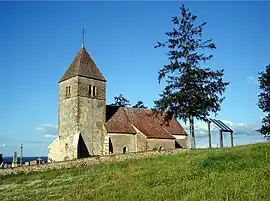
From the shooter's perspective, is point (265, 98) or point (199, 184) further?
point (265, 98)

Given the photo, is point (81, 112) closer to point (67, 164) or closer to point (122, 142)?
point (122, 142)

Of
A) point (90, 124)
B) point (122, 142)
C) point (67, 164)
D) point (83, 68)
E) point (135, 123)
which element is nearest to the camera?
point (67, 164)

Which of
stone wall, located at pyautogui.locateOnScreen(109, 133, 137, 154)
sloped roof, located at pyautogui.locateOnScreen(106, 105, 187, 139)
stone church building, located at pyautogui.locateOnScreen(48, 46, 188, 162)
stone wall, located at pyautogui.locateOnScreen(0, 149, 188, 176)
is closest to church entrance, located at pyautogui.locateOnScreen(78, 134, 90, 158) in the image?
stone church building, located at pyautogui.locateOnScreen(48, 46, 188, 162)

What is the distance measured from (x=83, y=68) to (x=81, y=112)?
5.59m

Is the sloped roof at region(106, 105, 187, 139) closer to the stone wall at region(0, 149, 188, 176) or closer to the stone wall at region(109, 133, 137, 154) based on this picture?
the stone wall at region(109, 133, 137, 154)

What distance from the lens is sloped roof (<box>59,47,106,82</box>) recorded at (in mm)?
40125

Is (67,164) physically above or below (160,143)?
below

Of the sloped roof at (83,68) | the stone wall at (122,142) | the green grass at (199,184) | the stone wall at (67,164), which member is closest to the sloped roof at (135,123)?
the stone wall at (122,142)

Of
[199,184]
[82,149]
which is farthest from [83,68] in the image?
[199,184]

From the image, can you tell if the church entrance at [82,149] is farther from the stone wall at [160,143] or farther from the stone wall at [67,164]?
the stone wall at [160,143]

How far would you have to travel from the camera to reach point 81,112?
127 feet

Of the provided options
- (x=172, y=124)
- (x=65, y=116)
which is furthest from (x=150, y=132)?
(x=65, y=116)

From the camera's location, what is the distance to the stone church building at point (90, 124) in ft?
126

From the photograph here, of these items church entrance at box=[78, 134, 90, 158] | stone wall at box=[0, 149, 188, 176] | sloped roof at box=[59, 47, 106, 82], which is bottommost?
stone wall at box=[0, 149, 188, 176]
